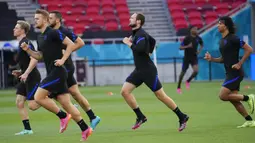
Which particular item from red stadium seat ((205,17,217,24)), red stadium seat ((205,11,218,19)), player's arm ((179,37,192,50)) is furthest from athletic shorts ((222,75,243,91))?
red stadium seat ((205,11,218,19))

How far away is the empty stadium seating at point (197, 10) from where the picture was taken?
40500mm

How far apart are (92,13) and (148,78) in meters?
26.5

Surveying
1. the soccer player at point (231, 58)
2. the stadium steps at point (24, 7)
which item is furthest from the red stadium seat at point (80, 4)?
the soccer player at point (231, 58)

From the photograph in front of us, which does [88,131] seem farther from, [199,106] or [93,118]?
[199,106]

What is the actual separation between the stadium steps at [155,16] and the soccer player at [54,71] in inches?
1050

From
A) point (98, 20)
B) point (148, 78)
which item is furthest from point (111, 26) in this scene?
point (148, 78)

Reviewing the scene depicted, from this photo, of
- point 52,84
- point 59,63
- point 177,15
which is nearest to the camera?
point 59,63

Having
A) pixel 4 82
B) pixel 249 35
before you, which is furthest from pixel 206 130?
pixel 249 35

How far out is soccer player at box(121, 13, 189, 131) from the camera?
14188 mm

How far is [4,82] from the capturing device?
117ft

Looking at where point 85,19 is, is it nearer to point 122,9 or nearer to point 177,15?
point 122,9

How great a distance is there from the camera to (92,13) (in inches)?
1598

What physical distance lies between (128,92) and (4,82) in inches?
858

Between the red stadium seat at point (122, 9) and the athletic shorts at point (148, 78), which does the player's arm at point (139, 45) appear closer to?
the athletic shorts at point (148, 78)
